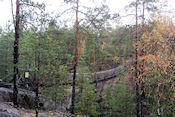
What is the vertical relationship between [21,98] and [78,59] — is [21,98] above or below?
below

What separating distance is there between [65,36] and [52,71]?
3.35 metres

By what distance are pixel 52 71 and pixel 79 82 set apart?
246 inches

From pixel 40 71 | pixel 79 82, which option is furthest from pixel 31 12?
pixel 79 82

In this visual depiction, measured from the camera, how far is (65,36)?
32.0 ft

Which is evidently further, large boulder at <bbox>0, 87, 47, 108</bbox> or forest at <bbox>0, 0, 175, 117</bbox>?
large boulder at <bbox>0, 87, 47, 108</bbox>

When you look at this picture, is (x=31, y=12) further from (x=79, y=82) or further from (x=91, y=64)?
(x=91, y=64)

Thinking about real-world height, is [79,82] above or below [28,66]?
below

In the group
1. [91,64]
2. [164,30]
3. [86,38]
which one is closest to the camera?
[164,30]

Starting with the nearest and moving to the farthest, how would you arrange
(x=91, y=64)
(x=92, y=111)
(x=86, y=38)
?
(x=86, y=38) < (x=92, y=111) < (x=91, y=64)

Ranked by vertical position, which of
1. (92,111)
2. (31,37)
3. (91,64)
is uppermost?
(31,37)

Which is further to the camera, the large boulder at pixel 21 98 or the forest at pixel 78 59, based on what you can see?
the large boulder at pixel 21 98

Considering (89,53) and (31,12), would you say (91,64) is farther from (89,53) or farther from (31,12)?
(31,12)

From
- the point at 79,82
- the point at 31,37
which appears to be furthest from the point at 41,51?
the point at 79,82

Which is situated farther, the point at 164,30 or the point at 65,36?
the point at 65,36
